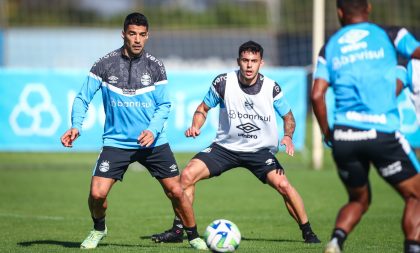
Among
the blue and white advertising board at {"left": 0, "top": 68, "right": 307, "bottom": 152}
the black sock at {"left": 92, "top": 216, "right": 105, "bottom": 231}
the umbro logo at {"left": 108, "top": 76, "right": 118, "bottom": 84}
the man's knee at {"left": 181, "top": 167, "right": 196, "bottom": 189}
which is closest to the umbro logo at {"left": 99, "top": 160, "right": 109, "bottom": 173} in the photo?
the black sock at {"left": 92, "top": 216, "right": 105, "bottom": 231}

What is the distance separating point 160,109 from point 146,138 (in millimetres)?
489

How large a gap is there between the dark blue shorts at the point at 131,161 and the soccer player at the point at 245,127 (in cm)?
58

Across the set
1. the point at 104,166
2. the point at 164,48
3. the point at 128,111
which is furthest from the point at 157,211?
the point at 164,48

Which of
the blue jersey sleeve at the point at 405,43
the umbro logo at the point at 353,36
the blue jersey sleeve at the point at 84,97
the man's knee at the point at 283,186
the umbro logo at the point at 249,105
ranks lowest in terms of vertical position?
the man's knee at the point at 283,186

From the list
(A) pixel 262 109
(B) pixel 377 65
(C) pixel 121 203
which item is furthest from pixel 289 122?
(C) pixel 121 203

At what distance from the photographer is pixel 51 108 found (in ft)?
60.1

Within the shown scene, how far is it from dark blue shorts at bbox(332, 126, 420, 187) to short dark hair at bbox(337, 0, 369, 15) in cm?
96

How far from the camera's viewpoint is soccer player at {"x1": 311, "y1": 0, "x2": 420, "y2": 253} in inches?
274

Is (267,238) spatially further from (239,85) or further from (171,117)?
(171,117)

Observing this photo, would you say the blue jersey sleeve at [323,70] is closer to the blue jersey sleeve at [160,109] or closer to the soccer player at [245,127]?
the blue jersey sleeve at [160,109]

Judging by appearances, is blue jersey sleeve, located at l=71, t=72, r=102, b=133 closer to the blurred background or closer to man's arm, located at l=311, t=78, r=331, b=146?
man's arm, located at l=311, t=78, r=331, b=146

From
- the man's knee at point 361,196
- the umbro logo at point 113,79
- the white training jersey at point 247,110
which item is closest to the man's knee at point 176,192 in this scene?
the white training jersey at point 247,110

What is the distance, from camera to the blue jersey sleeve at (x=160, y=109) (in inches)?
359

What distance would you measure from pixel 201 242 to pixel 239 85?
199 centimetres
